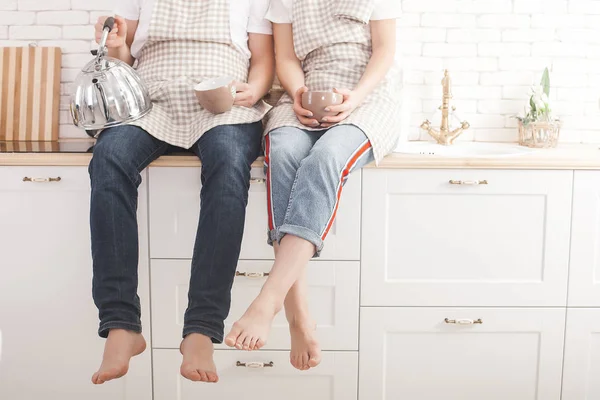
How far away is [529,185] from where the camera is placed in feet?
6.62

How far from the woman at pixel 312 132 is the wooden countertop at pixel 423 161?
80mm

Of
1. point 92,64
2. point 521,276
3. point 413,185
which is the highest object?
point 92,64

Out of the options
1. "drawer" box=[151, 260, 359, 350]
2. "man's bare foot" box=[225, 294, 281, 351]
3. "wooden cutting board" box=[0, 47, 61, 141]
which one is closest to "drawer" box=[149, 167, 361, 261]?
"drawer" box=[151, 260, 359, 350]

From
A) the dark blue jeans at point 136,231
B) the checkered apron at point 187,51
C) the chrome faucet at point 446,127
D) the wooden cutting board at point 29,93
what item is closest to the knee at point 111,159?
the dark blue jeans at point 136,231

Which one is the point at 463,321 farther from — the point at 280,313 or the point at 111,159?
the point at 111,159

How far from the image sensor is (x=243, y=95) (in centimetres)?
203

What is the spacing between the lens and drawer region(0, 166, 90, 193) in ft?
6.64

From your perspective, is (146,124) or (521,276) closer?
(146,124)

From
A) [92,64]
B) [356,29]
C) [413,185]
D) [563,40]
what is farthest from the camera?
[563,40]

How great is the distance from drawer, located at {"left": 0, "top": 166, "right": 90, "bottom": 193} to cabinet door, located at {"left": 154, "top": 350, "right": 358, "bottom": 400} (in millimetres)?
574

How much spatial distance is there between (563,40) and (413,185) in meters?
1.01

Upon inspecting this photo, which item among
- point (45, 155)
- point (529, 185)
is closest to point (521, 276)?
point (529, 185)

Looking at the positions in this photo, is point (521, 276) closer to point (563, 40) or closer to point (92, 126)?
point (563, 40)

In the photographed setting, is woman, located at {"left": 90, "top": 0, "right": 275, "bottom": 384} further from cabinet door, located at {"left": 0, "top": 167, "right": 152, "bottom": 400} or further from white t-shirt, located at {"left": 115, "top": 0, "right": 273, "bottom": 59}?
cabinet door, located at {"left": 0, "top": 167, "right": 152, "bottom": 400}
